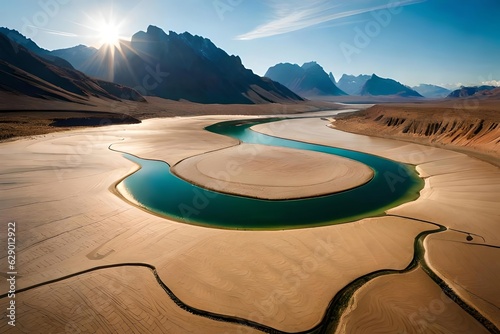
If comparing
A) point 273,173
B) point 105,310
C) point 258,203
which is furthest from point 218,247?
point 273,173

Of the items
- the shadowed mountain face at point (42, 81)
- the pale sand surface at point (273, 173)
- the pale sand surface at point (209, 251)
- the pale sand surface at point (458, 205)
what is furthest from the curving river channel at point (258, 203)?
the shadowed mountain face at point (42, 81)

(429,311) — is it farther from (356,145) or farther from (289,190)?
(356,145)

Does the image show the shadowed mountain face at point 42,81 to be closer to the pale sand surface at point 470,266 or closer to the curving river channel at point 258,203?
the curving river channel at point 258,203

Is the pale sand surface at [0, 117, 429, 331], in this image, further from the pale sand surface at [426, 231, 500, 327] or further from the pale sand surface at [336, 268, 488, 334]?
the pale sand surface at [426, 231, 500, 327]

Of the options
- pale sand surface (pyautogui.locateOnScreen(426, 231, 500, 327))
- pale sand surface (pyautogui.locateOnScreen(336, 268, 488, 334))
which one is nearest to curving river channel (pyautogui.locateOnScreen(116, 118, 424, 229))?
pale sand surface (pyautogui.locateOnScreen(426, 231, 500, 327))

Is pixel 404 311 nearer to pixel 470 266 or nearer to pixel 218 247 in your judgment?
pixel 470 266

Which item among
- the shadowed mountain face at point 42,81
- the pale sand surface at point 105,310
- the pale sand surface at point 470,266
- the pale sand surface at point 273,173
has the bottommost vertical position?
the pale sand surface at point 105,310
